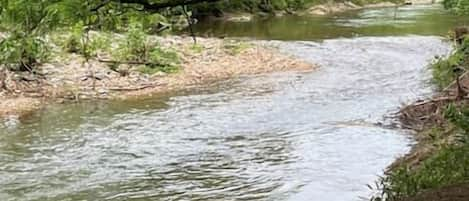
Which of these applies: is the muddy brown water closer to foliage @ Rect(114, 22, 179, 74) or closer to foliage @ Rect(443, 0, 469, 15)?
foliage @ Rect(114, 22, 179, 74)

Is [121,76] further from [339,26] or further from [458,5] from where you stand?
[339,26]

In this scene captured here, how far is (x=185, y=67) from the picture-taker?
A: 20.5 meters

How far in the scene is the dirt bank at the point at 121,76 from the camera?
16438 mm

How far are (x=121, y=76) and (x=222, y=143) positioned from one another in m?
6.83

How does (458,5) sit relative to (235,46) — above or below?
above

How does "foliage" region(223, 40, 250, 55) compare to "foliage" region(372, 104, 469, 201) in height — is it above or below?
below

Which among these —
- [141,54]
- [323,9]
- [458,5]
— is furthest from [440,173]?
[323,9]

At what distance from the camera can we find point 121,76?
18391mm

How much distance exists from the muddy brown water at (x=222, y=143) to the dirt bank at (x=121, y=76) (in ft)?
2.51

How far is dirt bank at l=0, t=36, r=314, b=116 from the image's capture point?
16.4m

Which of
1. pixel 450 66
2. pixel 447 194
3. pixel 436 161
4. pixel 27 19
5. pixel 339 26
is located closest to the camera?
pixel 447 194

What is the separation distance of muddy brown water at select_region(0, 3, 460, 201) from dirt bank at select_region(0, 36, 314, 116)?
77cm

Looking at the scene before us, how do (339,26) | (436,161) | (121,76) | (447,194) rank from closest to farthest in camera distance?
1. (447,194)
2. (436,161)
3. (121,76)
4. (339,26)

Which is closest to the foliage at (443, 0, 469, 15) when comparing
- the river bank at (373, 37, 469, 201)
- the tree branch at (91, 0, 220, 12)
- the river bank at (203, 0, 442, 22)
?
the river bank at (373, 37, 469, 201)
